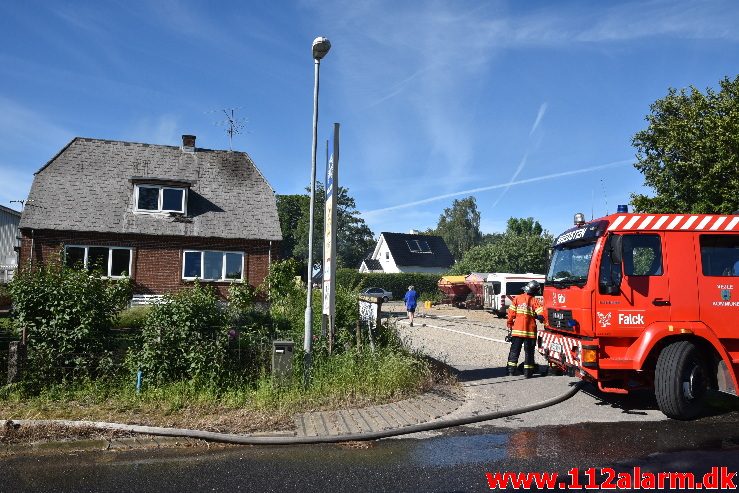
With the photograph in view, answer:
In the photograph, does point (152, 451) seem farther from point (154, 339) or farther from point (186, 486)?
point (154, 339)

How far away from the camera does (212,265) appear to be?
23297mm

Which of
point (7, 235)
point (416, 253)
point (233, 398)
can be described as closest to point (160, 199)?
point (7, 235)

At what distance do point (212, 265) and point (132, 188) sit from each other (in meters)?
4.72

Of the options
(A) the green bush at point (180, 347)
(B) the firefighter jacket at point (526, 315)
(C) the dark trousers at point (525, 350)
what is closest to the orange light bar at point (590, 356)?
(C) the dark trousers at point (525, 350)

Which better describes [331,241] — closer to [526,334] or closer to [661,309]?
[526,334]

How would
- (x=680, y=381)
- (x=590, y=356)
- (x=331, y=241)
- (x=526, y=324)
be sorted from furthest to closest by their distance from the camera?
(x=526, y=324) < (x=331, y=241) < (x=590, y=356) < (x=680, y=381)

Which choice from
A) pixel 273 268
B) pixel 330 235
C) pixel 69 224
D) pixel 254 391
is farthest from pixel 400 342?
pixel 69 224

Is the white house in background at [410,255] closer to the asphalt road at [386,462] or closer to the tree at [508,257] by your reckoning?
the tree at [508,257]

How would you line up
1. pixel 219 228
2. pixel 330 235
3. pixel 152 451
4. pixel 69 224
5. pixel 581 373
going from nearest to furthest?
pixel 152 451 < pixel 581 373 < pixel 330 235 < pixel 69 224 < pixel 219 228

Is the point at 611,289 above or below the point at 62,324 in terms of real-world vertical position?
above

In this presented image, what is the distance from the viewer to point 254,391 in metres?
8.02

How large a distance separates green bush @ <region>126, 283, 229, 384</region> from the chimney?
62.2 feet

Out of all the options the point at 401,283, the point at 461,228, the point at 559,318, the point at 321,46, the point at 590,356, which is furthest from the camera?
the point at 461,228

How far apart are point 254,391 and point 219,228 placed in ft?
53.3
